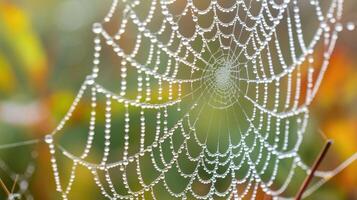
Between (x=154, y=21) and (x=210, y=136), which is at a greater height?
(x=154, y=21)

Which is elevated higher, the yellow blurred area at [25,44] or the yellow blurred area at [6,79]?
the yellow blurred area at [25,44]

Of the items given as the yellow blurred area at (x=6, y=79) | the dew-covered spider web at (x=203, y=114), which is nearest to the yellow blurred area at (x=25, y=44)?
the yellow blurred area at (x=6, y=79)

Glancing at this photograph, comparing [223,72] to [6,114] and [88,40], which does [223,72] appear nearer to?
[88,40]

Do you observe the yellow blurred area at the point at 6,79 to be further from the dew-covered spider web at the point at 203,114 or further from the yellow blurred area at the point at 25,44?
the dew-covered spider web at the point at 203,114

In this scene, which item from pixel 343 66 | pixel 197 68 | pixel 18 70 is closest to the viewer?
pixel 197 68

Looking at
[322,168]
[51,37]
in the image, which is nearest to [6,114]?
[51,37]

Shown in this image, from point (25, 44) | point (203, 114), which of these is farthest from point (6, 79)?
point (203, 114)

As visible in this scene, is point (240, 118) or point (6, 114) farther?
point (240, 118)

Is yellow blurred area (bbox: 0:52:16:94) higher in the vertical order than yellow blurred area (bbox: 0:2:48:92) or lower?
lower

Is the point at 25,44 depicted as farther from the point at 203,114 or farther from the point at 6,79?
the point at 203,114

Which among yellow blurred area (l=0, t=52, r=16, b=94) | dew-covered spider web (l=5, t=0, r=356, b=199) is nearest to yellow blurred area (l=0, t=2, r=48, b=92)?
yellow blurred area (l=0, t=52, r=16, b=94)

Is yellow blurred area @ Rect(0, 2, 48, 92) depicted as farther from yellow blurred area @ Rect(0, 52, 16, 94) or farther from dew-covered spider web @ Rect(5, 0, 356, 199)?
dew-covered spider web @ Rect(5, 0, 356, 199)
